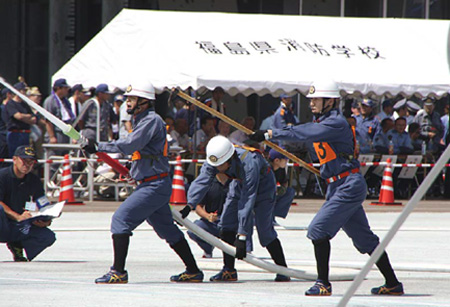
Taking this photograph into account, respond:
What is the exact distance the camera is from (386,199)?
19.3m

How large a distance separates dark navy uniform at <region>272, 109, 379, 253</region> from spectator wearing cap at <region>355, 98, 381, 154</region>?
38.5 ft

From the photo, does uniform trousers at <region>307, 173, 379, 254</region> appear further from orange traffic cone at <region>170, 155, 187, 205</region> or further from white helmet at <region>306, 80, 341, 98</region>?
orange traffic cone at <region>170, 155, 187, 205</region>

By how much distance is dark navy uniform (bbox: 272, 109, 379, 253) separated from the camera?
8570mm

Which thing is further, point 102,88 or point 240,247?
point 102,88

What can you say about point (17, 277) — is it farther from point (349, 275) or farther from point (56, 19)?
point (56, 19)

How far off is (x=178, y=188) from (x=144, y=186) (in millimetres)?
9304

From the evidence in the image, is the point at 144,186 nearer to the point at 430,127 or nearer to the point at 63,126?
the point at 63,126

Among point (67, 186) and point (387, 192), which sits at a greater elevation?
point (67, 186)

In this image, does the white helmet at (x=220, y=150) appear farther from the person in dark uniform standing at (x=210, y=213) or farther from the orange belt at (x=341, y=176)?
the person in dark uniform standing at (x=210, y=213)

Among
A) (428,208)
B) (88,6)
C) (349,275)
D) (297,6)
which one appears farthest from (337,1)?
(349,275)

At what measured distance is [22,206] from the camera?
11047 millimetres

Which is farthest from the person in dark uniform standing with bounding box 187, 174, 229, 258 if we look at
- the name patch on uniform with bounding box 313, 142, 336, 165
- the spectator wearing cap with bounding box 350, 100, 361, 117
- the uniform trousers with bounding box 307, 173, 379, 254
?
the spectator wearing cap with bounding box 350, 100, 361, 117

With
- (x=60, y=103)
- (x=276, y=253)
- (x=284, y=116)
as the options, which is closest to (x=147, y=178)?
(x=276, y=253)

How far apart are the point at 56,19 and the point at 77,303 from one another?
66.7 ft
